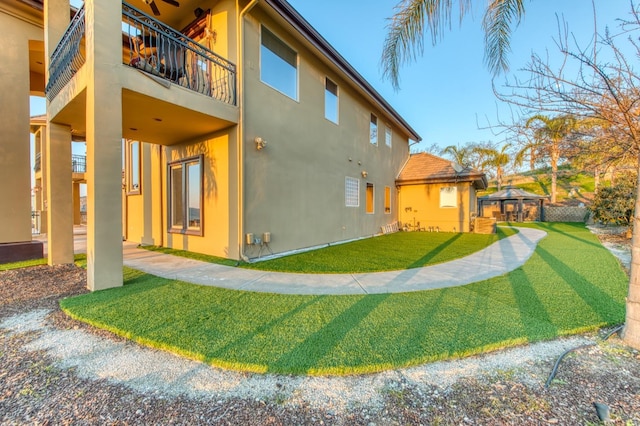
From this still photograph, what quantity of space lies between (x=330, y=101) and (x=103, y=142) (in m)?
7.61

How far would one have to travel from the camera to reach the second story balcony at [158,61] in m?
5.18

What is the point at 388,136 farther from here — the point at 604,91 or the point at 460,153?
the point at 460,153

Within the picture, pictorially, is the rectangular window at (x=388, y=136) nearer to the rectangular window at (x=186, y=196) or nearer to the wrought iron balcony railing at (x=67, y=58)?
the rectangular window at (x=186, y=196)

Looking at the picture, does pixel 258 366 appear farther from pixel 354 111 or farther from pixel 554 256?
pixel 354 111

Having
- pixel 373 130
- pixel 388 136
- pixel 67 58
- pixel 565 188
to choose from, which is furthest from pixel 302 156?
pixel 565 188

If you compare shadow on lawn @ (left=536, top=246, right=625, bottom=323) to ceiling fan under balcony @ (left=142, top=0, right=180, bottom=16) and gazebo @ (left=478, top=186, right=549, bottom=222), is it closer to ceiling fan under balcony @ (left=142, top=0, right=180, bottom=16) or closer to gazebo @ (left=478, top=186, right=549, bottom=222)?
ceiling fan under balcony @ (left=142, top=0, right=180, bottom=16)

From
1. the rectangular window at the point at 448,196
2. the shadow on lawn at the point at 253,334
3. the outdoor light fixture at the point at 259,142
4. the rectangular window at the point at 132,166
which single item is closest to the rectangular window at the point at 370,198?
the rectangular window at the point at 448,196

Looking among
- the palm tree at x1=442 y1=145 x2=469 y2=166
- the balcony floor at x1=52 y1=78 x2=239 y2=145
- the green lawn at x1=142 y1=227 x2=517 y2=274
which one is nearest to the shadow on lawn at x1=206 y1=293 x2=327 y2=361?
the green lawn at x1=142 y1=227 x2=517 y2=274

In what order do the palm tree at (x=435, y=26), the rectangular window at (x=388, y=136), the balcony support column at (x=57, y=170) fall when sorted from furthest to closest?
the rectangular window at (x=388, y=136)
the balcony support column at (x=57, y=170)
the palm tree at (x=435, y=26)

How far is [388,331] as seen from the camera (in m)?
3.04

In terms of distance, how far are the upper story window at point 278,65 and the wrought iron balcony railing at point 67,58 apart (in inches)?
146

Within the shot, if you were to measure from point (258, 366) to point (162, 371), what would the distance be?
851 millimetres

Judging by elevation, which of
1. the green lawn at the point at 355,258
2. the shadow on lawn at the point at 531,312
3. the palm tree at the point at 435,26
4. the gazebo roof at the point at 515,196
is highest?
the palm tree at the point at 435,26

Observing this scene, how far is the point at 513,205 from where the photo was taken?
25.7 meters
